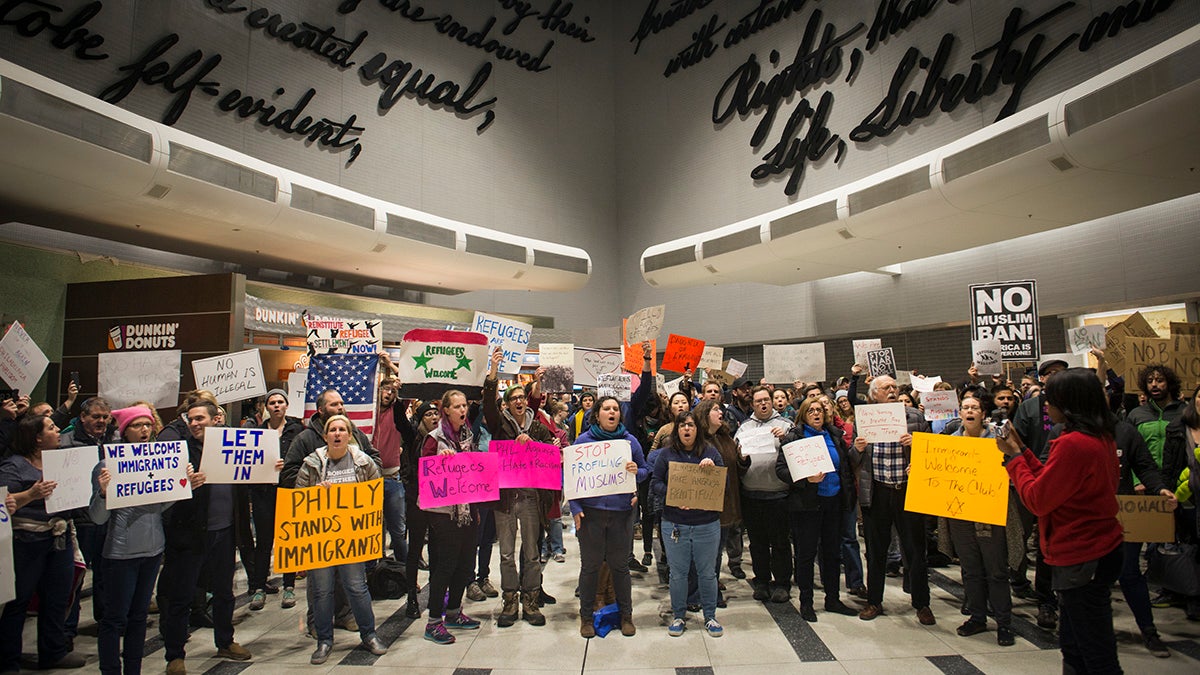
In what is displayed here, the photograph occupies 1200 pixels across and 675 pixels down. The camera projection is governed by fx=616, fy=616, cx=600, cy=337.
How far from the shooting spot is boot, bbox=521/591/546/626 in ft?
14.2

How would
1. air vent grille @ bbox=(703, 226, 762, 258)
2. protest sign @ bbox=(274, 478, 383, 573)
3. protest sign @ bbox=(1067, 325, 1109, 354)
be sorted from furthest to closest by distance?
1. air vent grille @ bbox=(703, 226, 762, 258)
2. protest sign @ bbox=(1067, 325, 1109, 354)
3. protest sign @ bbox=(274, 478, 383, 573)

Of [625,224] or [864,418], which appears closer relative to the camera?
[864,418]

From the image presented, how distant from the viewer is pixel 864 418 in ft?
14.1

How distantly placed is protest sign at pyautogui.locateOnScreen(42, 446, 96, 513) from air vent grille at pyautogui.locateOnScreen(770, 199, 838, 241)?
8.15 m

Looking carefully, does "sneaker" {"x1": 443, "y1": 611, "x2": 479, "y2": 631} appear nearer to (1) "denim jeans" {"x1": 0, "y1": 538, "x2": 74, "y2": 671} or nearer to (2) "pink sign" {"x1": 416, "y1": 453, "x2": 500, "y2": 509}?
(2) "pink sign" {"x1": 416, "y1": 453, "x2": 500, "y2": 509}

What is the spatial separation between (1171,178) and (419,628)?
838cm

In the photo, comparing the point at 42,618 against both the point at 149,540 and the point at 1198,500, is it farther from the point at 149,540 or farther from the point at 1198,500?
the point at 1198,500

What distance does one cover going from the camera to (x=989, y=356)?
5.38 meters

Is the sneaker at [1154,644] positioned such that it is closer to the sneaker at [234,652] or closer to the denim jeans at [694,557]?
the denim jeans at [694,557]

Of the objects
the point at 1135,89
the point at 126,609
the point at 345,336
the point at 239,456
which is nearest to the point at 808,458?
the point at 239,456

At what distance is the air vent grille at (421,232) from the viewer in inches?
376

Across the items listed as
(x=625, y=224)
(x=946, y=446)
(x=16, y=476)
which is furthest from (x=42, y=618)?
(x=625, y=224)

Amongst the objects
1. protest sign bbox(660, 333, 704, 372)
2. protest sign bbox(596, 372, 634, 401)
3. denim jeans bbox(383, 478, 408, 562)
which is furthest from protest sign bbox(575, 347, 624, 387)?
denim jeans bbox(383, 478, 408, 562)

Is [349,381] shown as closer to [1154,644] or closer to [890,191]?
[1154,644]
